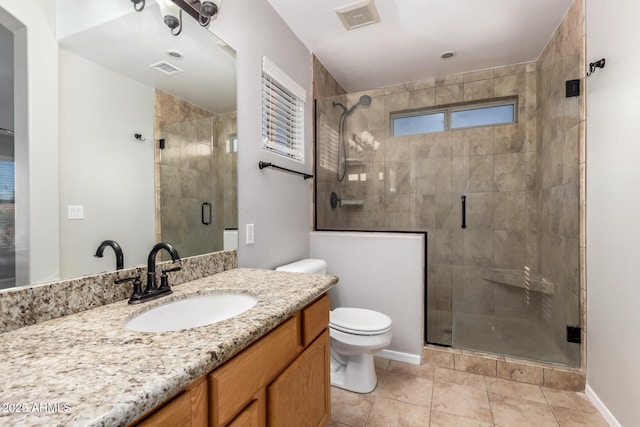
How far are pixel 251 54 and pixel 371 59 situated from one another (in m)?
1.39

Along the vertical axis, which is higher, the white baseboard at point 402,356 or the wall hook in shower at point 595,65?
the wall hook in shower at point 595,65

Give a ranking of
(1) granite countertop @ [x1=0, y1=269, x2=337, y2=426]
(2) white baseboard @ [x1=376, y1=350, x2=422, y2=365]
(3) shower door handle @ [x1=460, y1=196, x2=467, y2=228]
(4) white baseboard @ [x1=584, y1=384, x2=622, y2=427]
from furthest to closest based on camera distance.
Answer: (3) shower door handle @ [x1=460, y1=196, x2=467, y2=228] → (2) white baseboard @ [x1=376, y1=350, x2=422, y2=365] → (4) white baseboard @ [x1=584, y1=384, x2=622, y2=427] → (1) granite countertop @ [x1=0, y1=269, x2=337, y2=426]

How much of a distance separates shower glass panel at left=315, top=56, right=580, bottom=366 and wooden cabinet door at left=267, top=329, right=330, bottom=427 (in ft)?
4.28

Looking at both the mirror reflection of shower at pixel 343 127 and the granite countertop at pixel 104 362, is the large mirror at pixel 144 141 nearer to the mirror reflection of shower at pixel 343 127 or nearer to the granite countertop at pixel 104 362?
the granite countertop at pixel 104 362

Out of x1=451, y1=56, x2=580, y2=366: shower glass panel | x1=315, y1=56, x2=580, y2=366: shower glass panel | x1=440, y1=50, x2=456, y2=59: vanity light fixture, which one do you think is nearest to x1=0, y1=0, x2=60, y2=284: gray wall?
x1=315, y1=56, x2=580, y2=366: shower glass panel

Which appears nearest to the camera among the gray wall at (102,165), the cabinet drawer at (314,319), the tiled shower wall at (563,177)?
the gray wall at (102,165)

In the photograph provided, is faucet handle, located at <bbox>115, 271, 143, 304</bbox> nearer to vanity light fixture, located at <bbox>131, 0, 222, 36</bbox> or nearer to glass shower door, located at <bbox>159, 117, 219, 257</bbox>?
glass shower door, located at <bbox>159, 117, 219, 257</bbox>

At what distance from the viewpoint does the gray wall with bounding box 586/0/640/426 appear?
1362 mm

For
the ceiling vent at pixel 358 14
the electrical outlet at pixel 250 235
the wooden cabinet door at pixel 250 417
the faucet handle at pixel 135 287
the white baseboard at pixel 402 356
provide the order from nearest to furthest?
the wooden cabinet door at pixel 250 417, the faucet handle at pixel 135 287, the electrical outlet at pixel 250 235, the ceiling vent at pixel 358 14, the white baseboard at pixel 402 356

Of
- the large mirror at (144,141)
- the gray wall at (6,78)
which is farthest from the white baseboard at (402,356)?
the gray wall at (6,78)

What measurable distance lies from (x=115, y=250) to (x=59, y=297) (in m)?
0.21

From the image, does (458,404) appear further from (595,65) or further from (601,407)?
(595,65)

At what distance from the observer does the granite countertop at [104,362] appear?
1.48 feet

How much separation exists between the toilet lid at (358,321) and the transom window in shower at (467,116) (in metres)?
1.70
